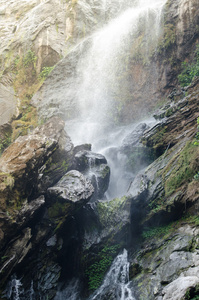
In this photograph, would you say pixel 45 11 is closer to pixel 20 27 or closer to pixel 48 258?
pixel 20 27

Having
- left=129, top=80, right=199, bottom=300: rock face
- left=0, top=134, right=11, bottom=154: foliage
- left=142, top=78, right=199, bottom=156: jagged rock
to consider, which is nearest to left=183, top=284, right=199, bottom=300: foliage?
left=129, top=80, right=199, bottom=300: rock face

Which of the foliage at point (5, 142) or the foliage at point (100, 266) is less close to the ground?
the foliage at point (5, 142)

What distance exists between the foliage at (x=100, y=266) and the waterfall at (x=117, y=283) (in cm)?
18

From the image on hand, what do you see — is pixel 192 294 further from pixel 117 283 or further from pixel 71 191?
pixel 71 191

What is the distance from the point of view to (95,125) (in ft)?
55.3

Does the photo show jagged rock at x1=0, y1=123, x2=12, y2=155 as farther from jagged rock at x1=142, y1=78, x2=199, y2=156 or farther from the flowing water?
jagged rock at x1=142, y1=78, x2=199, y2=156

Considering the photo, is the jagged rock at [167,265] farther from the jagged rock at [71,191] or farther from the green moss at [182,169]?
the jagged rock at [71,191]

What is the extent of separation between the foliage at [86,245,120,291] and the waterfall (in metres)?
0.18

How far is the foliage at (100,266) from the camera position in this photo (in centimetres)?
778

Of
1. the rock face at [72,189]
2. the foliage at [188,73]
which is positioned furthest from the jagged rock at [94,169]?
the foliage at [188,73]

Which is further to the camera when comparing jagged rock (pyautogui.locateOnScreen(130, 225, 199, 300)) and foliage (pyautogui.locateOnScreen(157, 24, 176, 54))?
foliage (pyautogui.locateOnScreen(157, 24, 176, 54))

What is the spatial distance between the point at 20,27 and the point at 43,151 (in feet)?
64.6

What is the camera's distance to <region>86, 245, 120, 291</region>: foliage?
7782 mm

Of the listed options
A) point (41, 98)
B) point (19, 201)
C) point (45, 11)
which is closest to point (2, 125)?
point (41, 98)
